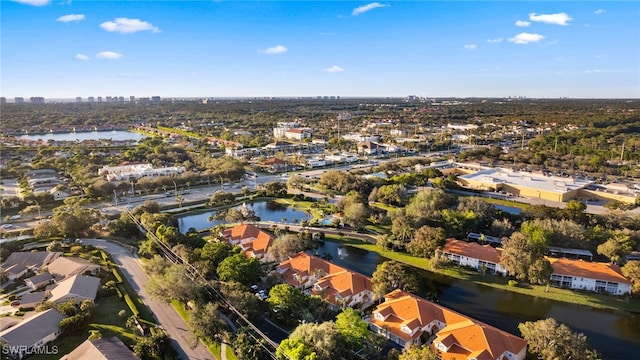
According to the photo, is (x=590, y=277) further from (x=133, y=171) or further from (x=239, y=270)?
(x=133, y=171)

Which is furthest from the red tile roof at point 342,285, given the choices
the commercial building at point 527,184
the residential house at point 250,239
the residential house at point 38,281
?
the commercial building at point 527,184

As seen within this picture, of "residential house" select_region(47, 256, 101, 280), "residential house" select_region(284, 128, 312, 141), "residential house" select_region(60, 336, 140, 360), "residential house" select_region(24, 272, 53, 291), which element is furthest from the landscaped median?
"residential house" select_region(284, 128, 312, 141)

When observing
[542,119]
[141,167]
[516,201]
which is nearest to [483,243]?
[516,201]

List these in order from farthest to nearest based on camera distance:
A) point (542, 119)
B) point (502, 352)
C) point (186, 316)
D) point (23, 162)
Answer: point (542, 119)
point (23, 162)
point (186, 316)
point (502, 352)

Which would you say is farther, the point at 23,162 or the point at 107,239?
the point at 23,162

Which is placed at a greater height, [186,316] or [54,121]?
[54,121]

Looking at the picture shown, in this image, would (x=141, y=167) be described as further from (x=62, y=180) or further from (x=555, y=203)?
(x=555, y=203)

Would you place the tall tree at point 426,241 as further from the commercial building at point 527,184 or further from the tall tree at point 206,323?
the commercial building at point 527,184
